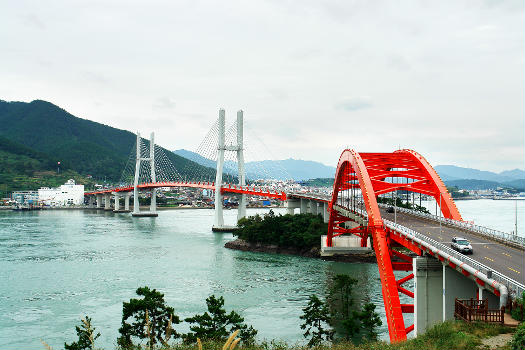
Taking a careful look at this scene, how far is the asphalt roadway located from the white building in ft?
422

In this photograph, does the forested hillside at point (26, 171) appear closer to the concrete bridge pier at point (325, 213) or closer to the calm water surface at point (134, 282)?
the calm water surface at point (134, 282)

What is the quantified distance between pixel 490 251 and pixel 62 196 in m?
138

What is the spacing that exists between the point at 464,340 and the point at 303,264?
31.4 metres

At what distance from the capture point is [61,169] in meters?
171

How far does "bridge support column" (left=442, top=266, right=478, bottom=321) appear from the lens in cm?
1659

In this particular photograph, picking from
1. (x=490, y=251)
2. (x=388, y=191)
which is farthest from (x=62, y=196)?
(x=490, y=251)

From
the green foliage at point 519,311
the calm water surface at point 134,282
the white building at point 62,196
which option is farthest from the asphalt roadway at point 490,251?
the white building at point 62,196

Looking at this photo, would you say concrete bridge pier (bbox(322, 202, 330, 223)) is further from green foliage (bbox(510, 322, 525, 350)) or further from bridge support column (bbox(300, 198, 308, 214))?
green foliage (bbox(510, 322, 525, 350))

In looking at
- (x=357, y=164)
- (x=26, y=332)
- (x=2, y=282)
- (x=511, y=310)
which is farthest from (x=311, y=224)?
(x=511, y=310)

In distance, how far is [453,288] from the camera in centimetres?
1700

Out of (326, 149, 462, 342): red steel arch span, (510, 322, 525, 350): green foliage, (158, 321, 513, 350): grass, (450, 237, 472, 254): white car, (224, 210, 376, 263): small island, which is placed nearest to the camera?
(510, 322, 525, 350): green foliage

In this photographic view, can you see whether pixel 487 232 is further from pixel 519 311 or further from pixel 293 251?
pixel 293 251

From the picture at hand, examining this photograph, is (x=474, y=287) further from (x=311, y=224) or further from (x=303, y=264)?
(x=311, y=224)

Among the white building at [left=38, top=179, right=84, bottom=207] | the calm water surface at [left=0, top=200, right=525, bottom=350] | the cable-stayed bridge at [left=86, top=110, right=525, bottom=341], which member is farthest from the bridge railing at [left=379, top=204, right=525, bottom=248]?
the white building at [left=38, top=179, right=84, bottom=207]
